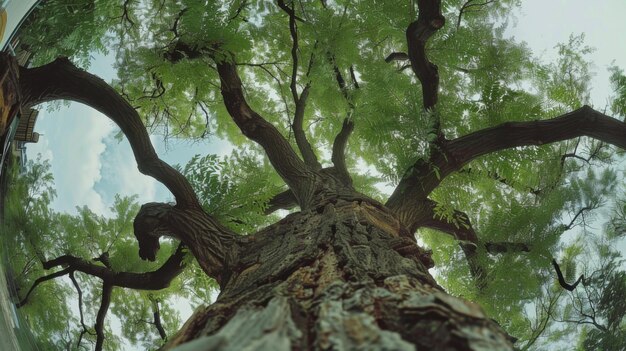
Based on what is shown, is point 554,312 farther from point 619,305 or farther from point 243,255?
point 243,255

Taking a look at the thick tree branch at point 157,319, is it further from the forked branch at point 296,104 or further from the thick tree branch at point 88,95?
the forked branch at point 296,104

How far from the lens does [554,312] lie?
169 inches

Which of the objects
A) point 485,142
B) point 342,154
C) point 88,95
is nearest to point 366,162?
point 342,154

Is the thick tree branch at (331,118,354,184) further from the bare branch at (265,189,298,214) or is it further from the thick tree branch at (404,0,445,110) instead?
the thick tree branch at (404,0,445,110)

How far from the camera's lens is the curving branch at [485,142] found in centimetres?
323

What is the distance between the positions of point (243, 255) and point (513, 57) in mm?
3340

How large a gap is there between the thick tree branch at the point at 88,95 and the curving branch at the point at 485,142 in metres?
1.68

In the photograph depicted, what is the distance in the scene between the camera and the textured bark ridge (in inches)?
31.0

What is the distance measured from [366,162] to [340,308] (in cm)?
481

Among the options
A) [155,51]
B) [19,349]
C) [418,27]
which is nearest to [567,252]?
[418,27]

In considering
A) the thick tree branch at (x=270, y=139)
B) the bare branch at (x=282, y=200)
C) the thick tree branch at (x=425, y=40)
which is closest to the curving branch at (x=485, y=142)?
the thick tree branch at (x=425, y=40)

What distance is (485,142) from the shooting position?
10.7 feet

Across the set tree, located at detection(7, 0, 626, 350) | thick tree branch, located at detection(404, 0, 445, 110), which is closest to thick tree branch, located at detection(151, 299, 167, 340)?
tree, located at detection(7, 0, 626, 350)

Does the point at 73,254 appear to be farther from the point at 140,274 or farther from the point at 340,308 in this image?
the point at 340,308
